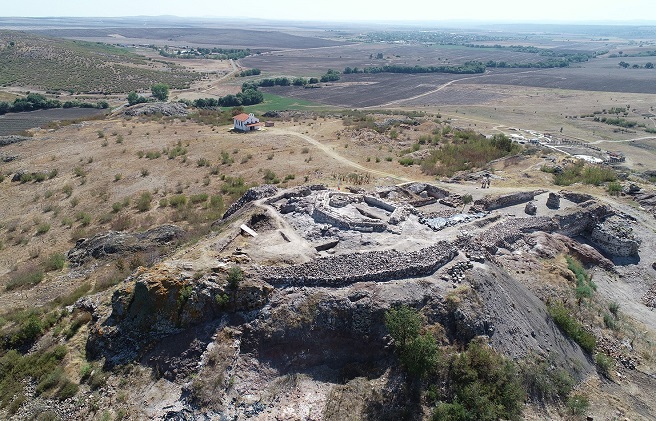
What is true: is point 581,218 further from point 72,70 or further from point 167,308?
point 72,70

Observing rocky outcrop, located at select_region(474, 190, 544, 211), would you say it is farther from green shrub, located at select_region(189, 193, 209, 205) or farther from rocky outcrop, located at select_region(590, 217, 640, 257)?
green shrub, located at select_region(189, 193, 209, 205)

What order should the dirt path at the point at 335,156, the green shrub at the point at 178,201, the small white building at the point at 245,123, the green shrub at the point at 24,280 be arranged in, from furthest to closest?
the small white building at the point at 245,123, the dirt path at the point at 335,156, the green shrub at the point at 178,201, the green shrub at the point at 24,280

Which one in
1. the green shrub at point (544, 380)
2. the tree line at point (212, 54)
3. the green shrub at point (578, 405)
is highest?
the tree line at point (212, 54)

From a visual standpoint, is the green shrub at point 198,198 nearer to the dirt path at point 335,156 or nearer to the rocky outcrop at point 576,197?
the dirt path at point 335,156

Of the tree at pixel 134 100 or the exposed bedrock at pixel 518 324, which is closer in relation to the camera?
the exposed bedrock at pixel 518 324

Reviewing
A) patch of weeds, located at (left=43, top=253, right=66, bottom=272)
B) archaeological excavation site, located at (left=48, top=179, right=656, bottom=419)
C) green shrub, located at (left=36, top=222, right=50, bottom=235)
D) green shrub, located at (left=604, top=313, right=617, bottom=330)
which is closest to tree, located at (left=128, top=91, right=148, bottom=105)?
green shrub, located at (left=36, top=222, right=50, bottom=235)

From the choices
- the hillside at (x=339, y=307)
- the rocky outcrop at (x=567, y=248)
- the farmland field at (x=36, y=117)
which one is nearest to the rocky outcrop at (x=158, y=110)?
the farmland field at (x=36, y=117)
